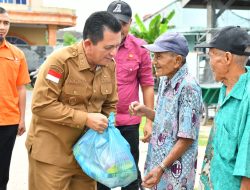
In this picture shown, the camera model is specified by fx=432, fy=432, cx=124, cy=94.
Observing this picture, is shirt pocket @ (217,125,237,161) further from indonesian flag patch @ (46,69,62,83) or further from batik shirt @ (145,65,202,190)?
indonesian flag patch @ (46,69,62,83)

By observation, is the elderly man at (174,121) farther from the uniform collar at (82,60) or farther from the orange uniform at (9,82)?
the orange uniform at (9,82)

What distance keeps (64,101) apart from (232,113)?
1190 mm

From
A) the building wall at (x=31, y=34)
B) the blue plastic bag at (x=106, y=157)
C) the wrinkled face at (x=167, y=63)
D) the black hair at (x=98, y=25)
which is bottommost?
the blue plastic bag at (x=106, y=157)

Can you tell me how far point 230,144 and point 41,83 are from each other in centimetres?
128

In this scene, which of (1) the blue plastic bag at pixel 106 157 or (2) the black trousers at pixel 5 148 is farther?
(2) the black trousers at pixel 5 148

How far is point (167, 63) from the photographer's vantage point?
2844mm

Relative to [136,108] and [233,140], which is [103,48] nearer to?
[136,108]

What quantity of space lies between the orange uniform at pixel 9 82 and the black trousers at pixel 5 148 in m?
0.07

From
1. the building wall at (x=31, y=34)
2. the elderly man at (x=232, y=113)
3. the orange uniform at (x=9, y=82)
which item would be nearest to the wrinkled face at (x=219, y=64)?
the elderly man at (x=232, y=113)

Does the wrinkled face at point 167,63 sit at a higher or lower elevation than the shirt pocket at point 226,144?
higher

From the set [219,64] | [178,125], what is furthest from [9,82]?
[219,64]

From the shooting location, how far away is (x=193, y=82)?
2.77 metres

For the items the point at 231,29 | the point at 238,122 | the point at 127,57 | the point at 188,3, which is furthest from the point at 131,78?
the point at 188,3

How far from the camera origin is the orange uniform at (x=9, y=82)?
4.10 metres
